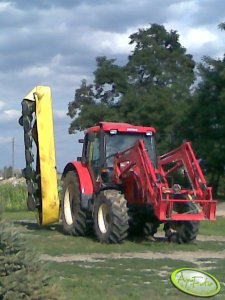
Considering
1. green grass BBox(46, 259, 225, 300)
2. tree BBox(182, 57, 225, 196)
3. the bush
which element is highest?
tree BBox(182, 57, 225, 196)

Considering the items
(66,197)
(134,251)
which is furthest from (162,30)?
(134,251)

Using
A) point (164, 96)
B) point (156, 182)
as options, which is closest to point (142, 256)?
point (156, 182)

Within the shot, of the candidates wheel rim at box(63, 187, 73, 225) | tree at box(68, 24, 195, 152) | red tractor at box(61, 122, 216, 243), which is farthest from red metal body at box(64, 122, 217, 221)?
tree at box(68, 24, 195, 152)

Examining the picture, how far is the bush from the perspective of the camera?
684cm

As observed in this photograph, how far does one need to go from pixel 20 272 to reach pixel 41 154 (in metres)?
10.5

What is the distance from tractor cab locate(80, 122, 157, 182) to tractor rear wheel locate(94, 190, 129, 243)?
2.80 ft

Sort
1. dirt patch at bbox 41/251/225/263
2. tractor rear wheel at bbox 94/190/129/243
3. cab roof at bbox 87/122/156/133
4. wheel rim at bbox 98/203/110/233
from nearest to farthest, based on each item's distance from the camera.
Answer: dirt patch at bbox 41/251/225/263 → tractor rear wheel at bbox 94/190/129/243 → wheel rim at bbox 98/203/110/233 → cab roof at bbox 87/122/156/133

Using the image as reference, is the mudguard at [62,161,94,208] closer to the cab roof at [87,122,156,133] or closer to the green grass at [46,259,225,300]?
the cab roof at [87,122,156,133]

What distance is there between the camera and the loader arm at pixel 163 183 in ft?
50.6

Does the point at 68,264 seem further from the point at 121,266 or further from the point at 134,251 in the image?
the point at 134,251

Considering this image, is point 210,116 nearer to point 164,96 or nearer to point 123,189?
point 164,96

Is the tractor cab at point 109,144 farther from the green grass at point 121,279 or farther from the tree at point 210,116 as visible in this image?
the tree at point 210,116

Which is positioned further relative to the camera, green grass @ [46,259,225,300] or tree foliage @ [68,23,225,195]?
tree foliage @ [68,23,225,195]

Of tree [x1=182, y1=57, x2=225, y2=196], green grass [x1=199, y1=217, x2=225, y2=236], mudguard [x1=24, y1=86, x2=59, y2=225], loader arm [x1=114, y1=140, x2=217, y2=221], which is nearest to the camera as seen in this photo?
loader arm [x1=114, y1=140, x2=217, y2=221]
